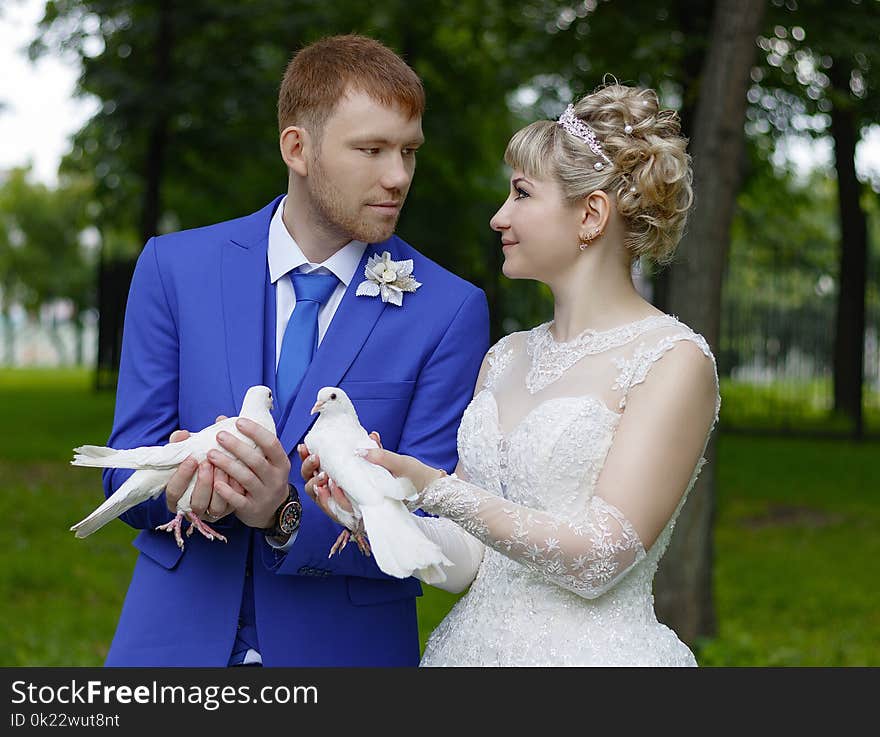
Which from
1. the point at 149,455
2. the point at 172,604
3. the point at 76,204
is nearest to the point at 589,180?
the point at 149,455

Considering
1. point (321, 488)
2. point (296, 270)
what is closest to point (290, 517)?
point (321, 488)

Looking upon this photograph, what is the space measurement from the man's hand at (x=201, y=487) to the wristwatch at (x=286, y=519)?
14 cm

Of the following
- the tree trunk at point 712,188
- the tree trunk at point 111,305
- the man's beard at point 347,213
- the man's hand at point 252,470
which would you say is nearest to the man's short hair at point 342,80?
the man's beard at point 347,213

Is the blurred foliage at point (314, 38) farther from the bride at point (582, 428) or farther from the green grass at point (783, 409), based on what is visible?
the bride at point (582, 428)

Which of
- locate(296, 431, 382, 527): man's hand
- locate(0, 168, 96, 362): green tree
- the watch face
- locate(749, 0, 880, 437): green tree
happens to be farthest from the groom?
locate(0, 168, 96, 362): green tree

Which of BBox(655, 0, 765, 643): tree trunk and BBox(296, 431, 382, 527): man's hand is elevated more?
BBox(296, 431, 382, 527): man's hand

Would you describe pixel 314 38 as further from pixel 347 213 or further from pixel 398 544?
pixel 398 544

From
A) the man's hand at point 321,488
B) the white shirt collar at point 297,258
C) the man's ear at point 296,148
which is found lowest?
the man's hand at point 321,488

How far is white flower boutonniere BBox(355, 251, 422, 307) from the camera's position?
119 inches

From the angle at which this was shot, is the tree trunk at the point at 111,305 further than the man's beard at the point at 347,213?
Yes

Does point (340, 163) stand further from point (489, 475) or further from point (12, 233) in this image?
point (12, 233)

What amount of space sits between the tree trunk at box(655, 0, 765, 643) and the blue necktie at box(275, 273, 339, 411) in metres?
2.96

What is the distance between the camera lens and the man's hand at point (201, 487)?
8.49ft

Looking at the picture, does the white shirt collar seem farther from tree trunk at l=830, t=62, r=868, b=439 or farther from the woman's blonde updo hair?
tree trunk at l=830, t=62, r=868, b=439
